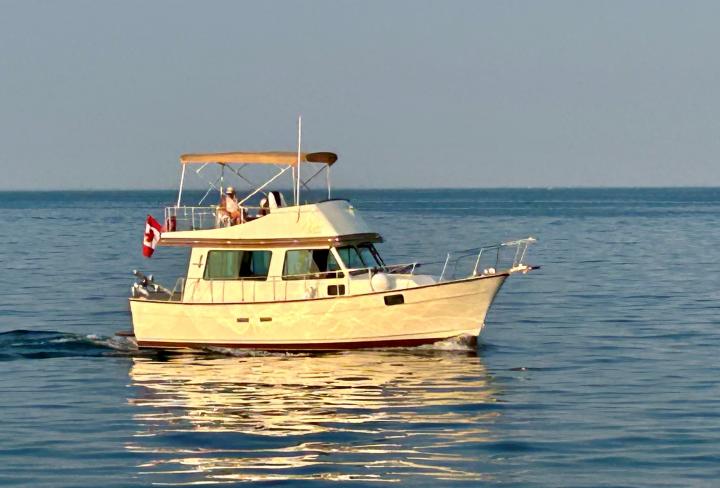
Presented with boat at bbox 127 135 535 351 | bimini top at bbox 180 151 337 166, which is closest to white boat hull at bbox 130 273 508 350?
boat at bbox 127 135 535 351

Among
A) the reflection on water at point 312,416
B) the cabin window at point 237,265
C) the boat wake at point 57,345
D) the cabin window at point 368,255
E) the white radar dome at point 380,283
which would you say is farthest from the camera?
the boat wake at point 57,345

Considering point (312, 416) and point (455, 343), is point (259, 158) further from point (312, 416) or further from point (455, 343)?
point (312, 416)

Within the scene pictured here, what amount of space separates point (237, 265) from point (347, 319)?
132 inches

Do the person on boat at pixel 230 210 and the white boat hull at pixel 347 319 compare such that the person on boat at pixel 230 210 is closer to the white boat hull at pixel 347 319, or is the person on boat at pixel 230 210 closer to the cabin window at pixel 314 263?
the cabin window at pixel 314 263

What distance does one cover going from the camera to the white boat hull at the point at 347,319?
32.8 meters

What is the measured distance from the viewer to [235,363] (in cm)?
3303

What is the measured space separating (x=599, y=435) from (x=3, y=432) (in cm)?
1060

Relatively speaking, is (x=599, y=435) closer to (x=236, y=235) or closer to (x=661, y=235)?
(x=236, y=235)

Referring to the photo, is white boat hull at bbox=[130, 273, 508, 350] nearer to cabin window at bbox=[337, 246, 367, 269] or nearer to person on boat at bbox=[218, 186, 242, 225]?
cabin window at bbox=[337, 246, 367, 269]

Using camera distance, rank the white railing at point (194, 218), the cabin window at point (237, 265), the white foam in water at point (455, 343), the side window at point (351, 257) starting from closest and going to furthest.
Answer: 1. the white foam in water at point (455, 343)
2. the side window at point (351, 257)
3. the cabin window at point (237, 265)
4. the white railing at point (194, 218)

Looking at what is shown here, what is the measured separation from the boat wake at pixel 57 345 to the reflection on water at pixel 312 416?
1.79 metres

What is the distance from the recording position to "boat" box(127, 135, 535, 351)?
33.0 metres

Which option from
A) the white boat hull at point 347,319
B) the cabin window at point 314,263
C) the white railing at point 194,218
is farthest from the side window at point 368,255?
the white railing at point 194,218

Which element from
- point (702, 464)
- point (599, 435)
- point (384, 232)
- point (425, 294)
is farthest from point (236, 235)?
point (384, 232)
